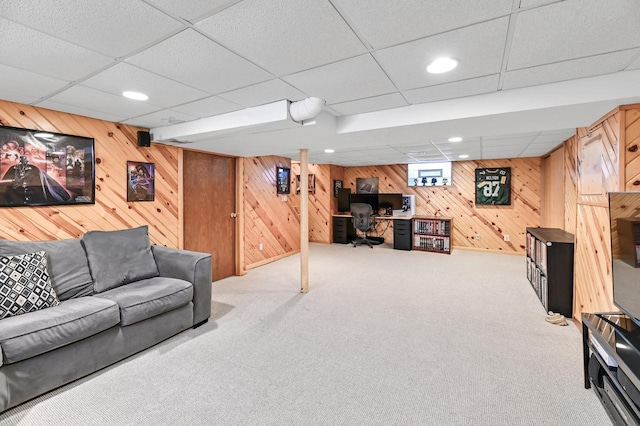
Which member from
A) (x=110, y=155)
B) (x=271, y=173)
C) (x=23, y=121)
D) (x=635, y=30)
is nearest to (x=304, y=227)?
(x=271, y=173)

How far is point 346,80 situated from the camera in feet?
7.16

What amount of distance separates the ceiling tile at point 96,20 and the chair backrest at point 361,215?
5974 mm

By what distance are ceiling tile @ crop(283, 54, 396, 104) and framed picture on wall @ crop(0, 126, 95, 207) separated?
93.0 inches

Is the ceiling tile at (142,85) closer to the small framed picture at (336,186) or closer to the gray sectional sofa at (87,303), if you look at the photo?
the gray sectional sofa at (87,303)

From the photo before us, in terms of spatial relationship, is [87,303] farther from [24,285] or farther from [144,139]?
[144,139]

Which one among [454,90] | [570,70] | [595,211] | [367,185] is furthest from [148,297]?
Answer: [367,185]

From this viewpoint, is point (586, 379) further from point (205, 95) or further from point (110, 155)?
point (110, 155)

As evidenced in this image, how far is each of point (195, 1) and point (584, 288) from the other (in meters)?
3.93

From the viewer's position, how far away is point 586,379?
6.63 ft

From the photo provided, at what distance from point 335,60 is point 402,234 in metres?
5.66

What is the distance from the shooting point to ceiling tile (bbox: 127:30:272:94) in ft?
5.42

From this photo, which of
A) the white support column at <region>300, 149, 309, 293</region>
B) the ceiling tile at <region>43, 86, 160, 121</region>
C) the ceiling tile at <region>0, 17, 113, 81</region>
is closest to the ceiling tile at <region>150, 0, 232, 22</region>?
the ceiling tile at <region>0, 17, 113, 81</region>

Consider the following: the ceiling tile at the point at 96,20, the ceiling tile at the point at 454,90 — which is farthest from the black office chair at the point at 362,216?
the ceiling tile at the point at 96,20

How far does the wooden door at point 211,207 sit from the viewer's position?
166 inches
